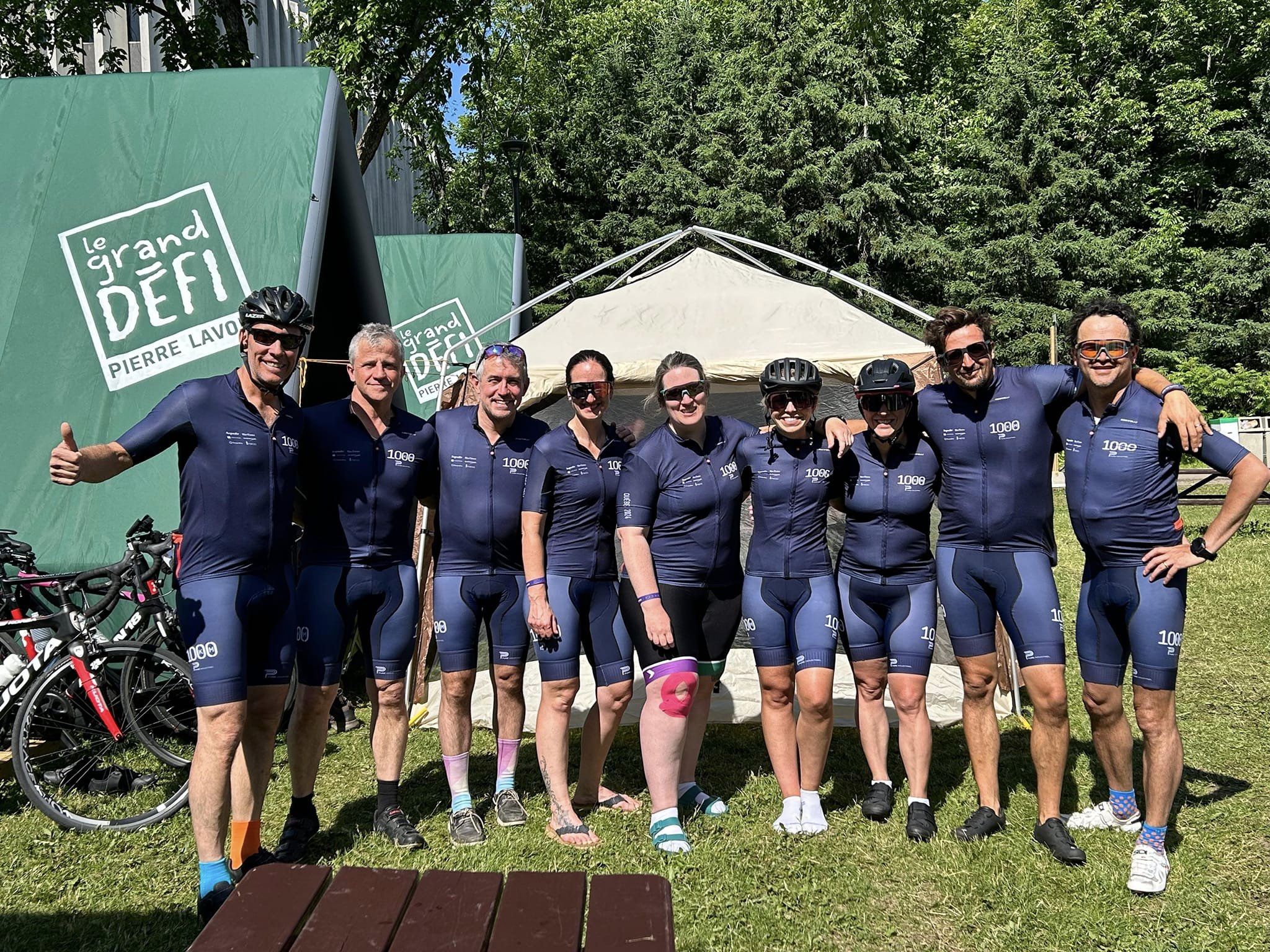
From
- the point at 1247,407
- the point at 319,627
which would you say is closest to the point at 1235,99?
the point at 1247,407

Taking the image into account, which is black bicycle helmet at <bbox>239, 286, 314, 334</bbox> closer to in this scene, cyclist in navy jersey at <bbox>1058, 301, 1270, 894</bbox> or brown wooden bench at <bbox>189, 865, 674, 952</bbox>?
brown wooden bench at <bbox>189, 865, 674, 952</bbox>

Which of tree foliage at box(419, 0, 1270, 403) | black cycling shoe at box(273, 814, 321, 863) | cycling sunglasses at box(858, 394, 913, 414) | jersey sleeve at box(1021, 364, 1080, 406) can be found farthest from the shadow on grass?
tree foliage at box(419, 0, 1270, 403)

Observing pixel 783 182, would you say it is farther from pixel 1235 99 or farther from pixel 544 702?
pixel 544 702

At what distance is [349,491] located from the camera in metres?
4.06

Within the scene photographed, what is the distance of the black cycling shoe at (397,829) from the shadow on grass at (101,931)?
0.77 meters

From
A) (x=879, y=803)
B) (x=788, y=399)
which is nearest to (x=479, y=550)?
(x=788, y=399)

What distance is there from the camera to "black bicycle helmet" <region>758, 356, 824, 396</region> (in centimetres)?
416

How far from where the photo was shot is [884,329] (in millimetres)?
6227

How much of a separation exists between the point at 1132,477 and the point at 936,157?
28.4m

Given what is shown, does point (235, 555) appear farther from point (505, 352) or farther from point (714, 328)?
point (714, 328)

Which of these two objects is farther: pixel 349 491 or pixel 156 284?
pixel 156 284

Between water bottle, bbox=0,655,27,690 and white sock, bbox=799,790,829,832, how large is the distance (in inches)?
132

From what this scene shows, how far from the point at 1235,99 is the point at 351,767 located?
30.4 metres

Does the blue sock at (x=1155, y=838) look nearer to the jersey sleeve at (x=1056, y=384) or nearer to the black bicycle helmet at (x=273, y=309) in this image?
the jersey sleeve at (x=1056, y=384)
